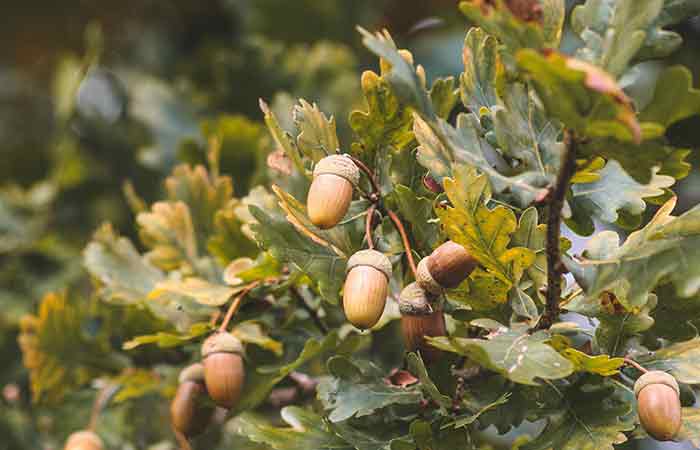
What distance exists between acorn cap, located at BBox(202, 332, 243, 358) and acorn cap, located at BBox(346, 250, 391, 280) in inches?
8.2

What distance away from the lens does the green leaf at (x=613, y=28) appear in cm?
59

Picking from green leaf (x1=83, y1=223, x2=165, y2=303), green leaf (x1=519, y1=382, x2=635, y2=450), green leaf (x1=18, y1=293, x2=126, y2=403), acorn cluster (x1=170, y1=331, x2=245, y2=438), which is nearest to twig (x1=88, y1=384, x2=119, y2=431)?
green leaf (x1=18, y1=293, x2=126, y2=403)

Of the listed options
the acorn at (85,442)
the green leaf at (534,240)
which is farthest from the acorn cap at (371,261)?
the acorn at (85,442)

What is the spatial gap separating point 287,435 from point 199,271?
13.1 inches

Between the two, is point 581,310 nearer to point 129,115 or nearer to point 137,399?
point 137,399

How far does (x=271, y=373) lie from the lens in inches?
35.3

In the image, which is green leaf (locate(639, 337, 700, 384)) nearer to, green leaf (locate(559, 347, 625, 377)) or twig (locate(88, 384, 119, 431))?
green leaf (locate(559, 347, 625, 377))

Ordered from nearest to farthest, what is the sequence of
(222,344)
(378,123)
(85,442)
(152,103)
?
(378,123)
(222,344)
(85,442)
(152,103)

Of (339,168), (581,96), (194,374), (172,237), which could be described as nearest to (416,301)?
(339,168)

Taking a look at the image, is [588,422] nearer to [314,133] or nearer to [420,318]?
[420,318]

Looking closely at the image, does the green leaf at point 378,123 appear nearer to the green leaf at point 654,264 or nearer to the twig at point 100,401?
the green leaf at point 654,264

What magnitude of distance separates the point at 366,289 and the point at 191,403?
34cm

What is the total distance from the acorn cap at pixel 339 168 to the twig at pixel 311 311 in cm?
24

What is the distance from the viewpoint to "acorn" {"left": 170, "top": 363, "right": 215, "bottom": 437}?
93 cm
